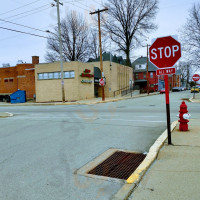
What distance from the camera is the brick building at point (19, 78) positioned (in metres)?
35.8

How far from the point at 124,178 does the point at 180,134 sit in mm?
3314

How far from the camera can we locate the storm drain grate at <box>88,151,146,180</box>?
13.2ft

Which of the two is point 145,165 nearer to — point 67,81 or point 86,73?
point 67,81

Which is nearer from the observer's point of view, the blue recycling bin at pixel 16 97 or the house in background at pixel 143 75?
the blue recycling bin at pixel 16 97

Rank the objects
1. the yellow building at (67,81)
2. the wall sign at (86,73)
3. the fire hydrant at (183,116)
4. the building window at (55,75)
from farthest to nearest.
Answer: the building window at (55,75) → the wall sign at (86,73) → the yellow building at (67,81) → the fire hydrant at (183,116)

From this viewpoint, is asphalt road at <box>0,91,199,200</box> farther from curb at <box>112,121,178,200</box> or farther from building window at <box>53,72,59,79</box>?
building window at <box>53,72,59,79</box>

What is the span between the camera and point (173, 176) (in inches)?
144

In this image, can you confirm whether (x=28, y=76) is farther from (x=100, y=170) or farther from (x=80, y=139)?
(x=100, y=170)

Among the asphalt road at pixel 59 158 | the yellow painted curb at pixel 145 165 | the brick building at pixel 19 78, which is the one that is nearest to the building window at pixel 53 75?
the brick building at pixel 19 78

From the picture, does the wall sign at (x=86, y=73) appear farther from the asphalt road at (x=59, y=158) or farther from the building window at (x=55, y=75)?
the asphalt road at (x=59, y=158)

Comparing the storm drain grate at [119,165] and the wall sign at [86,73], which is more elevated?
the wall sign at [86,73]

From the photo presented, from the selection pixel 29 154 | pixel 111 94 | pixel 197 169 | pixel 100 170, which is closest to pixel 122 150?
pixel 100 170

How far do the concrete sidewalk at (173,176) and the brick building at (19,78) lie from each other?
33189 millimetres

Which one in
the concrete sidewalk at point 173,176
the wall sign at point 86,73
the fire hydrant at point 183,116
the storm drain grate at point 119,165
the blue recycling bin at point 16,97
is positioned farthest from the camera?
the blue recycling bin at point 16,97
